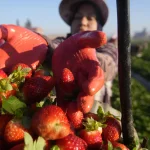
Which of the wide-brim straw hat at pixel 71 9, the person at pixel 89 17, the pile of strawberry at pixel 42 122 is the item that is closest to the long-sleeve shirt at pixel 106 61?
the person at pixel 89 17

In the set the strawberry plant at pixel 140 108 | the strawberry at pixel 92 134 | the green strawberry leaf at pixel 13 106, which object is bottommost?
the strawberry plant at pixel 140 108

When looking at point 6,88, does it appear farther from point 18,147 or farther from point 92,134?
point 92,134

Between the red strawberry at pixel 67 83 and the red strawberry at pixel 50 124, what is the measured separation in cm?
12

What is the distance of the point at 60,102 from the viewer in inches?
47.8

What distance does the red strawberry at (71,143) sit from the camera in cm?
104

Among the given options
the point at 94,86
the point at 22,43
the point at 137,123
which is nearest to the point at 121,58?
the point at 94,86

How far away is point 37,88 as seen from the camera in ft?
3.93

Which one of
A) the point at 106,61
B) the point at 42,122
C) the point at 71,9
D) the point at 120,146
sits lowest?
the point at 106,61

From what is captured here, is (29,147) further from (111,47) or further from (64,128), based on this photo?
(111,47)

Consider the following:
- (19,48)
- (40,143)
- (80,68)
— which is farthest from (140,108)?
(40,143)

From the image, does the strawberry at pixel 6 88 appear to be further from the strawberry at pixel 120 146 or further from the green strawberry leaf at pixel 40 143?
the strawberry at pixel 120 146

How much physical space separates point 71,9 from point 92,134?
6.48ft

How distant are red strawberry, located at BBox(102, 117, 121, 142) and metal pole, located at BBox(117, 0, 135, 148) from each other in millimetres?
47

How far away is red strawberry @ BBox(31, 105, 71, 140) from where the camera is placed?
3.40 ft
